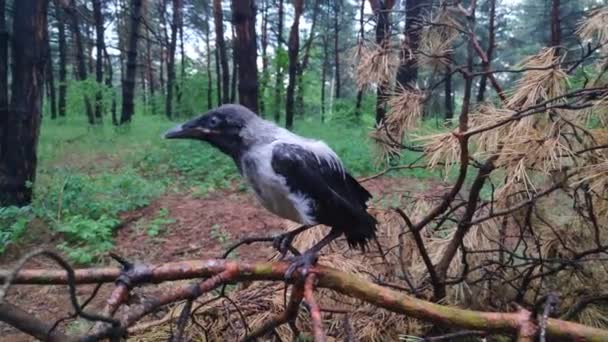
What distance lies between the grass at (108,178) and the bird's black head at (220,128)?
4.26 feet

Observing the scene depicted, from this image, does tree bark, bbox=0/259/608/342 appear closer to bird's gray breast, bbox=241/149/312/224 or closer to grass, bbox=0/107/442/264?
bird's gray breast, bbox=241/149/312/224

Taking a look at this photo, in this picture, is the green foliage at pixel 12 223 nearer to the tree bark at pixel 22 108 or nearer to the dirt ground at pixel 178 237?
the dirt ground at pixel 178 237

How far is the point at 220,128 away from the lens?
1.60 m

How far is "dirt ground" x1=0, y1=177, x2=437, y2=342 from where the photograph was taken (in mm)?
3527

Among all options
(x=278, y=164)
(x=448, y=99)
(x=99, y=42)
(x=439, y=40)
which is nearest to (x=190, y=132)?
(x=278, y=164)

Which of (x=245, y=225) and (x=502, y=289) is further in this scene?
(x=245, y=225)

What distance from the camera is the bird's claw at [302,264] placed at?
1393mm

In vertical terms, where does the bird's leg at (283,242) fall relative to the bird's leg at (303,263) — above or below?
below

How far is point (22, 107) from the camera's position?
496 cm

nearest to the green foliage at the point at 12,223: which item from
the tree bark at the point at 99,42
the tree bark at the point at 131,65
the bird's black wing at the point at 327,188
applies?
the bird's black wing at the point at 327,188

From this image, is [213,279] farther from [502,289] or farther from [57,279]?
[502,289]

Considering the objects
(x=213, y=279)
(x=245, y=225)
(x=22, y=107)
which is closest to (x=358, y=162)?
(x=245, y=225)

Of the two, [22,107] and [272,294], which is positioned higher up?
[22,107]

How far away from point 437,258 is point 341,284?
1.19 m
